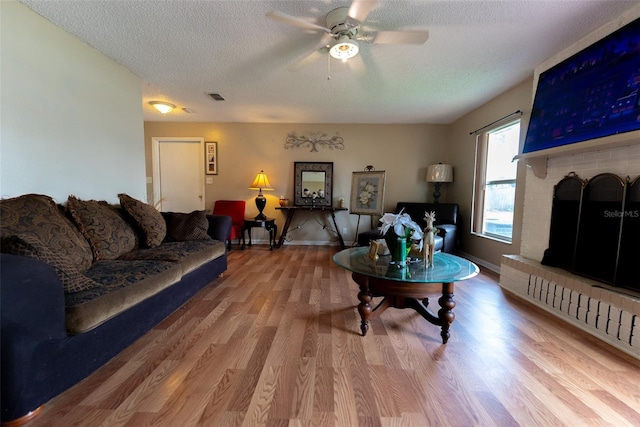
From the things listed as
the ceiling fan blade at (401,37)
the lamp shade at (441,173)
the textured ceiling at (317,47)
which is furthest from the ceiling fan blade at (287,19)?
the lamp shade at (441,173)

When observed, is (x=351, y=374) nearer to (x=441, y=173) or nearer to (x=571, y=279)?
(x=571, y=279)

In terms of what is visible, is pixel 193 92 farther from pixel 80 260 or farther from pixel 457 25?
pixel 457 25

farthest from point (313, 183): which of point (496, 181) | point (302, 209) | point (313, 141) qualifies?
point (496, 181)

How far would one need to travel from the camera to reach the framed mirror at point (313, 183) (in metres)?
4.71

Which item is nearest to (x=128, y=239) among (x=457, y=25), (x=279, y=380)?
(x=279, y=380)

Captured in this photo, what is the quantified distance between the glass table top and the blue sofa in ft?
4.25

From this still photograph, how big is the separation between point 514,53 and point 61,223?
3.83 m

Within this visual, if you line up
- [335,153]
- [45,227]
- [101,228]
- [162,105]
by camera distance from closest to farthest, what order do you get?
[45,227], [101,228], [162,105], [335,153]

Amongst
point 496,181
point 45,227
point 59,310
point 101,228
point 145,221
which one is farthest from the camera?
point 496,181

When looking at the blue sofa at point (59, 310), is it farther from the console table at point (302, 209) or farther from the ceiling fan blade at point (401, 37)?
the console table at point (302, 209)

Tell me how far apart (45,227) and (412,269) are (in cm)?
232

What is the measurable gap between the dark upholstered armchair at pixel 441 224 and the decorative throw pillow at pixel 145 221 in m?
2.49

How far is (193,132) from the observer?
15.5 feet

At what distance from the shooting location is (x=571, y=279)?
196cm
